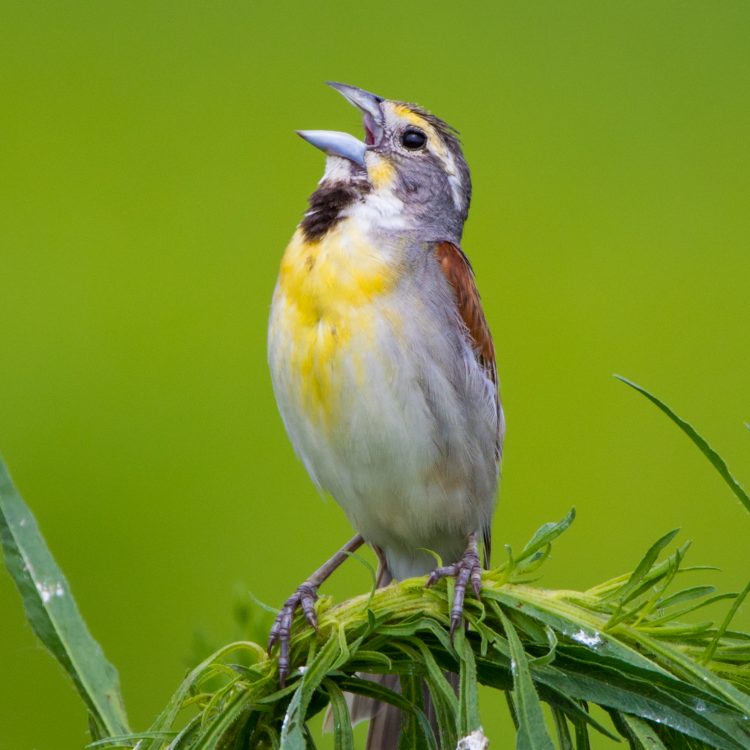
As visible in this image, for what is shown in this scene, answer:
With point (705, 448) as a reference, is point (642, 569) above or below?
below

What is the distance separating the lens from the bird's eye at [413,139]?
2128 mm

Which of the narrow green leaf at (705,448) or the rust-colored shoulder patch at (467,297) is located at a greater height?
the narrow green leaf at (705,448)

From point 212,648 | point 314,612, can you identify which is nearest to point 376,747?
point 212,648

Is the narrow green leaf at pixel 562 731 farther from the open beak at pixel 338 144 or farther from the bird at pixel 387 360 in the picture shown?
the open beak at pixel 338 144

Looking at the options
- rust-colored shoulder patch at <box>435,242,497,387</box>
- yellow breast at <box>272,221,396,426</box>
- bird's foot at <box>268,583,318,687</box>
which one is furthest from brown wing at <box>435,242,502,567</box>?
bird's foot at <box>268,583,318,687</box>

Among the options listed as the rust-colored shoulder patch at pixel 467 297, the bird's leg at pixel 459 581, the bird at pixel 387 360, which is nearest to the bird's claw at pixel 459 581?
the bird's leg at pixel 459 581

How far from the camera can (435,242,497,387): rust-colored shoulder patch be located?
195 centimetres

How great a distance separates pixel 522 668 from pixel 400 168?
1.31m

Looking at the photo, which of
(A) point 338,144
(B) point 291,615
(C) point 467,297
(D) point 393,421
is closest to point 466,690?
(B) point 291,615

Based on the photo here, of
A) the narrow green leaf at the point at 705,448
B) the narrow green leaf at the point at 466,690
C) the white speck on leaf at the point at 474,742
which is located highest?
the narrow green leaf at the point at 705,448

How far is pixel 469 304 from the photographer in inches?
77.2

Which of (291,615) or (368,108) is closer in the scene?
A: (291,615)

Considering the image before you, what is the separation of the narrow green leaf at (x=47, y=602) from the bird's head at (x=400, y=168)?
90 centimetres

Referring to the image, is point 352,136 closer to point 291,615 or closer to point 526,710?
point 291,615
